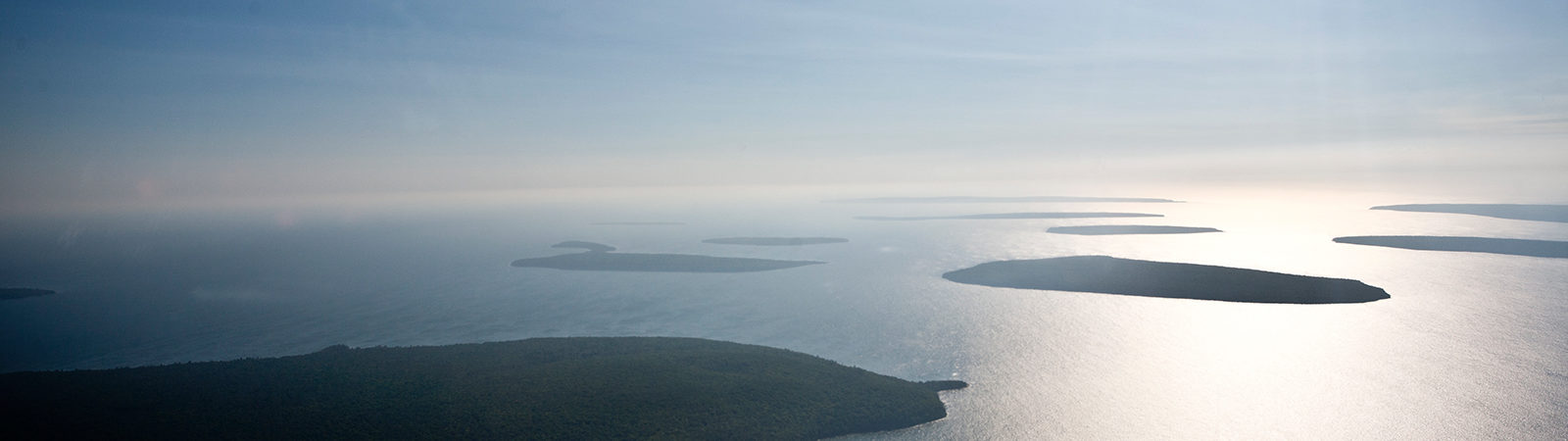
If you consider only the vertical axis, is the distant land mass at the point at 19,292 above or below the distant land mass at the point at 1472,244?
above

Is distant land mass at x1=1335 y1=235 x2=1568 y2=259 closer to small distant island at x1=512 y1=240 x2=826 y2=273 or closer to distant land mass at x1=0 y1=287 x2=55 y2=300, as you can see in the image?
small distant island at x1=512 y1=240 x2=826 y2=273

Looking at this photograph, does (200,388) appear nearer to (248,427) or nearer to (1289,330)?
(248,427)

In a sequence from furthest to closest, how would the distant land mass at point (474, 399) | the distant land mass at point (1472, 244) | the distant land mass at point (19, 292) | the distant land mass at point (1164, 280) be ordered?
the distant land mass at point (1472, 244)
the distant land mass at point (19, 292)
the distant land mass at point (1164, 280)
the distant land mass at point (474, 399)

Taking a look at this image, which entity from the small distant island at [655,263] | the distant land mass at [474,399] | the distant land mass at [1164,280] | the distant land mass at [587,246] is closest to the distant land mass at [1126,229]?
the distant land mass at [1164,280]

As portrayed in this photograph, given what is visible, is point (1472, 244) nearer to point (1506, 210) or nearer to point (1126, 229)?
point (1126, 229)

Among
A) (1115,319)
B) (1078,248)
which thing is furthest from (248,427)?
(1078,248)

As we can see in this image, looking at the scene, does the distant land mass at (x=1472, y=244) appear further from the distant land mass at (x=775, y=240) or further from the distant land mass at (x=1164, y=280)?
the distant land mass at (x=775, y=240)

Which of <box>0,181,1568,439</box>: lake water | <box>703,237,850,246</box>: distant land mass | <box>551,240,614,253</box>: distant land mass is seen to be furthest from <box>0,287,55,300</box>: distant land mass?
<box>703,237,850,246</box>: distant land mass

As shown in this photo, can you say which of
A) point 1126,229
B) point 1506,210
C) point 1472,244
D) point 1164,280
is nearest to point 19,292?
point 1164,280
